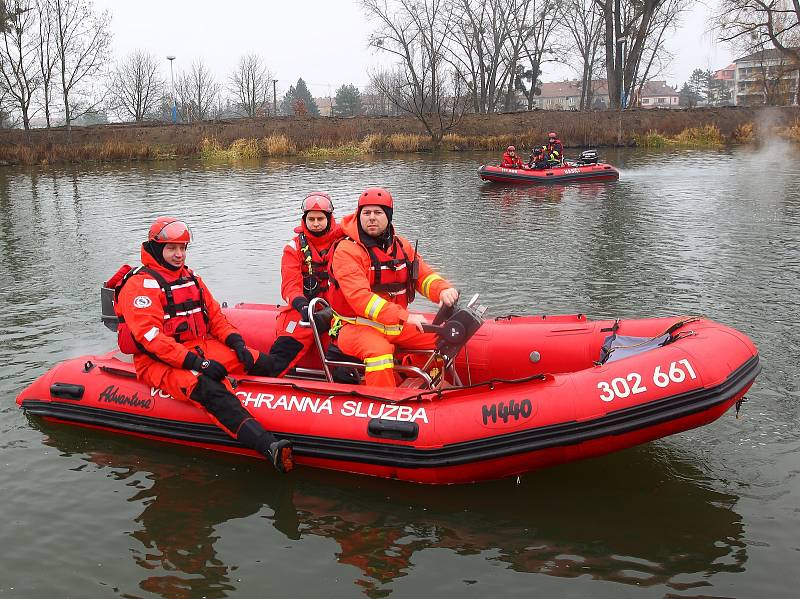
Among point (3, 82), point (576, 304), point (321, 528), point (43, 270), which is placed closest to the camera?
point (321, 528)

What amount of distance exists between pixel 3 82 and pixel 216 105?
30514 mm

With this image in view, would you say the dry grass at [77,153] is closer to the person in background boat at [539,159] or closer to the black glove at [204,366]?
the person in background boat at [539,159]

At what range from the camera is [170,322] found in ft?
15.7

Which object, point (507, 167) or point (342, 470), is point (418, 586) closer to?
point (342, 470)

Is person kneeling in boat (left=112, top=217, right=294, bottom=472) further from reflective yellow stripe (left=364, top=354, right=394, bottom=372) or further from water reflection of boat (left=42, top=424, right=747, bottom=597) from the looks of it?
reflective yellow stripe (left=364, top=354, right=394, bottom=372)

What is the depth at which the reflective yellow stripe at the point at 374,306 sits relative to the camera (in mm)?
4668

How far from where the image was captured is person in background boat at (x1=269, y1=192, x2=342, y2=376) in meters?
5.28

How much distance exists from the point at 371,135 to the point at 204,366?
88.0 feet

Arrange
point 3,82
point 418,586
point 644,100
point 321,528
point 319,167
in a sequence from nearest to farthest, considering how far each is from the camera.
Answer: point 418,586, point 321,528, point 319,167, point 3,82, point 644,100

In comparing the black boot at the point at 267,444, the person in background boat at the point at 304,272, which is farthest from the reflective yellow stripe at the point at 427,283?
the black boot at the point at 267,444

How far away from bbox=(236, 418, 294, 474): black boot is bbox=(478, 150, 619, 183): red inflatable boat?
47.2ft

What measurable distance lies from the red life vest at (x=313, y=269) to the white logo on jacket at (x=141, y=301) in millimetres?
1202

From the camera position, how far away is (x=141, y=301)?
15.1ft

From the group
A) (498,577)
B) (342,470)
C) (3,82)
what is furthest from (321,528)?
(3,82)
